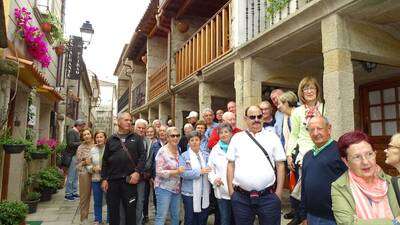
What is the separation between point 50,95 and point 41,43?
5.04 ft

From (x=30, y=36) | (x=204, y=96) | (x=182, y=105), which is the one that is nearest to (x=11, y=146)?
(x=30, y=36)

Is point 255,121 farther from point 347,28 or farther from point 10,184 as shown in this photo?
point 10,184

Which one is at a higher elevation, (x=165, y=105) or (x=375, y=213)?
(x=165, y=105)

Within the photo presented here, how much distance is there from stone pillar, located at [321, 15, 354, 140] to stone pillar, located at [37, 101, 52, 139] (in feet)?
32.2

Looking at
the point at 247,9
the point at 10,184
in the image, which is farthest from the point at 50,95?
the point at 247,9

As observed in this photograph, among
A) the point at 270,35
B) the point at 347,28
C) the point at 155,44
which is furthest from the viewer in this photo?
the point at 155,44

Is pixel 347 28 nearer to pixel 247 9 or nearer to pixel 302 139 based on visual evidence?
pixel 302 139

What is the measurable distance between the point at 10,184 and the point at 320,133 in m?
4.76

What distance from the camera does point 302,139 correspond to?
12.2 feet

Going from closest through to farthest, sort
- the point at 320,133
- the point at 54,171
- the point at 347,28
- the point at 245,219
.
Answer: the point at 320,133
the point at 245,219
the point at 347,28
the point at 54,171

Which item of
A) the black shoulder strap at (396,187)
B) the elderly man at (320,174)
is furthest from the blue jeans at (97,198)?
the black shoulder strap at (396,187)

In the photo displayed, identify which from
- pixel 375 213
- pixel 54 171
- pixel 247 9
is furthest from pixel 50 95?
pixel 375 213

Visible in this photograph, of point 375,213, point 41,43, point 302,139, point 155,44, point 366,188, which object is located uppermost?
point 155,44

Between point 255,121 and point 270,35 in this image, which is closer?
point 255,121
